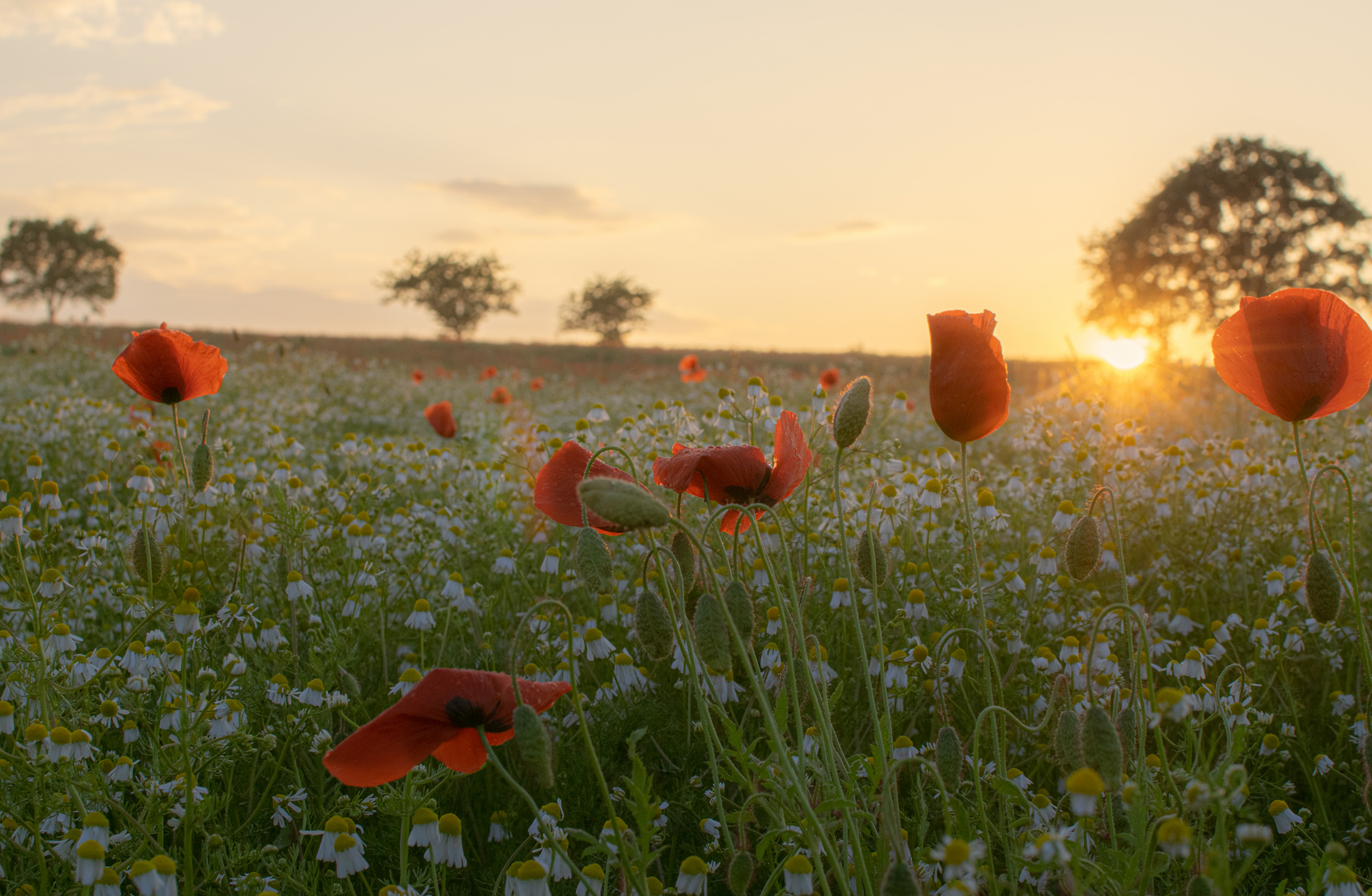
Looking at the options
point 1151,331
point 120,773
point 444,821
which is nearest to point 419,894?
point 444,821

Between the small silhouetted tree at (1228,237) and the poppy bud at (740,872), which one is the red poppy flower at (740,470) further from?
the small silhouetted tree at (1228,237)

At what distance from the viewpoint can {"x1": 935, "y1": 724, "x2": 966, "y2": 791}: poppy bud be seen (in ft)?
4.95

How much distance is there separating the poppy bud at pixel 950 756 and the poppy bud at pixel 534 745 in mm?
682

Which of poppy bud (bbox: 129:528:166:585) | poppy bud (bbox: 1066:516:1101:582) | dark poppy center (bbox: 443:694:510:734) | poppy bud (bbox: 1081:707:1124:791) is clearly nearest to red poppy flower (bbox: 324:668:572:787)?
dark poppy center (bbox: 443:694:510:734)

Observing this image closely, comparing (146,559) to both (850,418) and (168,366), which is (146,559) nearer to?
(168,366)

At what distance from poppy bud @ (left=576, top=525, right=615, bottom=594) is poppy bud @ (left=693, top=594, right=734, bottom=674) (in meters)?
0.15

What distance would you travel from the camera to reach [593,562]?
1.45 meters

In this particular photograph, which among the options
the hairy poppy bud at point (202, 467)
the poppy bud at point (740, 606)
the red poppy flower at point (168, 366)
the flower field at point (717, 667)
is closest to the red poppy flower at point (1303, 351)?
the flower field at point (717, 667)

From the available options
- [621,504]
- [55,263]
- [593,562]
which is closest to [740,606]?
[593,562]

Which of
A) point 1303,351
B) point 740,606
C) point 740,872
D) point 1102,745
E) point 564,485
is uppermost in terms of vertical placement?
point 1303,351

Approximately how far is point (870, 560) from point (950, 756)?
40cm

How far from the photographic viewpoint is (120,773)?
1.88 m

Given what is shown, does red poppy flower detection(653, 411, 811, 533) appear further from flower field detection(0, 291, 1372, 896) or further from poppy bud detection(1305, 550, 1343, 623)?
poppy bud detection(1305, 550, 1343, 623)

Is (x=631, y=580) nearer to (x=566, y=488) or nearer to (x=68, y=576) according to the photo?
(x=566, y=488)
